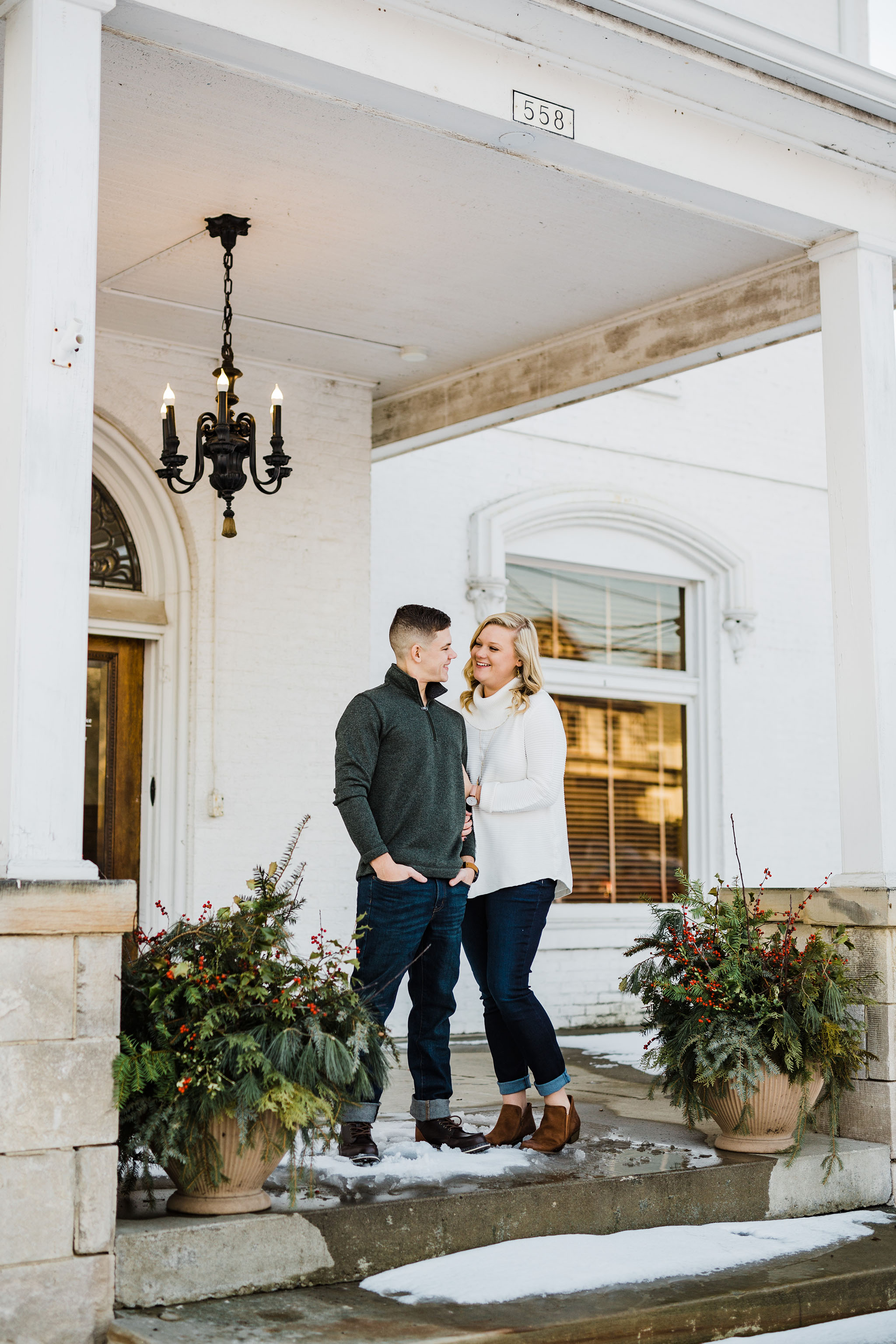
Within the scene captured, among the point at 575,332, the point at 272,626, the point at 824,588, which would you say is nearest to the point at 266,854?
the point at 272,626

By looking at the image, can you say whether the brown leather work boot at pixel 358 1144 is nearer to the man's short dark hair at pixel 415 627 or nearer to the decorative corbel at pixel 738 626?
the man's short dark hair at pixel 415 627

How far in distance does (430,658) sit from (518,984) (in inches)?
44.0

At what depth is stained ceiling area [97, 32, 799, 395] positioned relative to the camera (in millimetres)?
5340

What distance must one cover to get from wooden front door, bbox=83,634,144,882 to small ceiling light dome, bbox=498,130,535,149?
11.5ft

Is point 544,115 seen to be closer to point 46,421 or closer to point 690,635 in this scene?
point 46,421

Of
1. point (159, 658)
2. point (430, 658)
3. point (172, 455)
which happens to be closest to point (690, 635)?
point (159, 658)

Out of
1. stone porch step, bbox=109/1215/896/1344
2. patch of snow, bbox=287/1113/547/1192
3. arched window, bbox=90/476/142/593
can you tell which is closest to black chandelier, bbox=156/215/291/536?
arched window, bbox=90/476/142/593

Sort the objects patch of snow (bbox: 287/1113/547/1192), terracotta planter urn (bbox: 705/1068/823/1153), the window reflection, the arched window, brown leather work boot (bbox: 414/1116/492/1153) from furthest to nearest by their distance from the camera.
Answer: the window reflection, the arched window, terracotta planter urn (bbox: 705/1068/823/1153), brown leather work boot (bbox: 414/1116/492/1153), patch of snow (bbox: 287/1113/547/1192)

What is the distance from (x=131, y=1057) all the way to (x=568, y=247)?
421cm

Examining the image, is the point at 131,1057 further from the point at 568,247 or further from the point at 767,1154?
the point at 568,247

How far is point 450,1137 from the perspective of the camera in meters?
4.71

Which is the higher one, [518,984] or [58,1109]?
[518,984]

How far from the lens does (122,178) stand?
229 inches

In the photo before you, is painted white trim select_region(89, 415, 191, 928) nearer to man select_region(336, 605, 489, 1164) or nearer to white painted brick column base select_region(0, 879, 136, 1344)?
man select_region(336, 605, 489, 1164)
